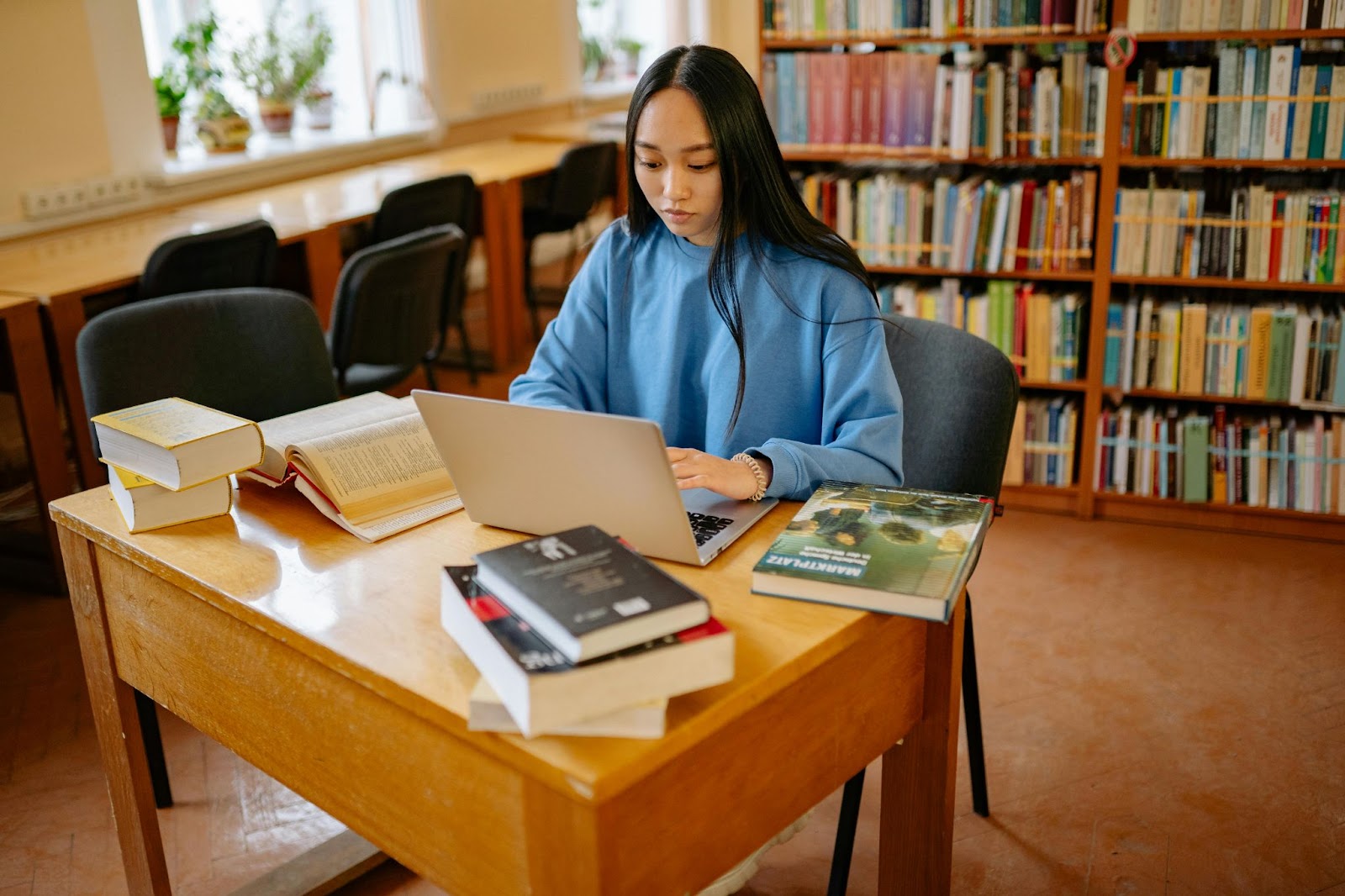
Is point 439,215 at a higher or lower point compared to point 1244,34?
lower

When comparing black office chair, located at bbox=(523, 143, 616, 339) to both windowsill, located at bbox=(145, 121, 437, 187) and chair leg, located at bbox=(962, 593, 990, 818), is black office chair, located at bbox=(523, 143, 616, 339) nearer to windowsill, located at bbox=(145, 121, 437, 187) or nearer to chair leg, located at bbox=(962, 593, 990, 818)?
windowsill, located at bbox=(145, 121, 437, 187)

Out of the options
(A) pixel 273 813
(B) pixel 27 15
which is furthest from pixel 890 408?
(B) pixel 27 15

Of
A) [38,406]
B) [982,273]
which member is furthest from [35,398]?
[982,273]

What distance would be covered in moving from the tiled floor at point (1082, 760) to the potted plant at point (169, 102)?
1.97 metres

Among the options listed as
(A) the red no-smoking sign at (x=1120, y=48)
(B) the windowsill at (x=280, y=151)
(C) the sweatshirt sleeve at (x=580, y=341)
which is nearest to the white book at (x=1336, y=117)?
(A) the red no-smoking sign at (x=1120, y=48)

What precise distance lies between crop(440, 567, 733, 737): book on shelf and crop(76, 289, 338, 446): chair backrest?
4.09ft

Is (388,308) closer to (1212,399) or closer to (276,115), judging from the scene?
(276,115)

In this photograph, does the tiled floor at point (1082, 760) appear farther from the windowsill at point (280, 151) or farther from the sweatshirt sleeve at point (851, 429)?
the windowsill at point (280, 151)

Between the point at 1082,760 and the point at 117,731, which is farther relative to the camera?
the point at 1082,760

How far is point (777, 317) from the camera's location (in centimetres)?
172

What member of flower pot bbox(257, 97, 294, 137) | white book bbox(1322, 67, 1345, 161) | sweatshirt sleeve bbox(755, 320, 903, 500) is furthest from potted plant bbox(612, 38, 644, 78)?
sweatshirt sleeve bbox(755, 320, 903, 500)

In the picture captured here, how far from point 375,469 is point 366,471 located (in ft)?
0.04

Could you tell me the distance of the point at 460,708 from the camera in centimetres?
109

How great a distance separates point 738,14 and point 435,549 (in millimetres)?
5110
